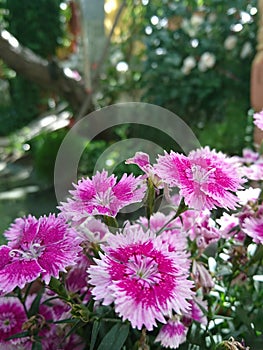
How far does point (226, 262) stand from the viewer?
0.52 m

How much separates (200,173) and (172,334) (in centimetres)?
14

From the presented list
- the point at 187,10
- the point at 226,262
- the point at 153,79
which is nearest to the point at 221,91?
the point at 153,79

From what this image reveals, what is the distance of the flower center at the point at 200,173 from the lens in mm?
373

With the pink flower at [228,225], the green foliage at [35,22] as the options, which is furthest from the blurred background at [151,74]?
the pink flower at [228,225]

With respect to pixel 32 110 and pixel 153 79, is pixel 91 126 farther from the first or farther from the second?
pixel 32 110

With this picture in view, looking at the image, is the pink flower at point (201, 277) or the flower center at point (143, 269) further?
the pink flower at point (201, 277)

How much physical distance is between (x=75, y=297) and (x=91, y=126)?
247cm

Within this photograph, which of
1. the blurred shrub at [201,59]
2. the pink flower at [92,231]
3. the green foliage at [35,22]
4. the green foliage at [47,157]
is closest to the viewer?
the pink flower at [92,231]

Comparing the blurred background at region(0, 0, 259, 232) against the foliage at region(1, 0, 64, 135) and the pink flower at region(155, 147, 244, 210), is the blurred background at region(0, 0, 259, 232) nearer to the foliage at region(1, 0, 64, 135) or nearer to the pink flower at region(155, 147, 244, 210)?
the foliage at region(1, 0, 64, 135)

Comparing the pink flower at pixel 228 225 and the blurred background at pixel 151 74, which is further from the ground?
the blurred background at pixel 151 74

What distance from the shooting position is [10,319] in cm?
45

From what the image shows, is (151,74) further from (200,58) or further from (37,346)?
(37,346)

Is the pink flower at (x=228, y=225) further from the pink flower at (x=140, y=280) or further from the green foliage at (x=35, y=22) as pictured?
the green foliage at (x=35, y=22)

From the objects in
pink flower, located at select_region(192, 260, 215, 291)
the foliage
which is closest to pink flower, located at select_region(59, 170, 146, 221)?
pink flower, located at select_region(192, 260, 215, 291)
